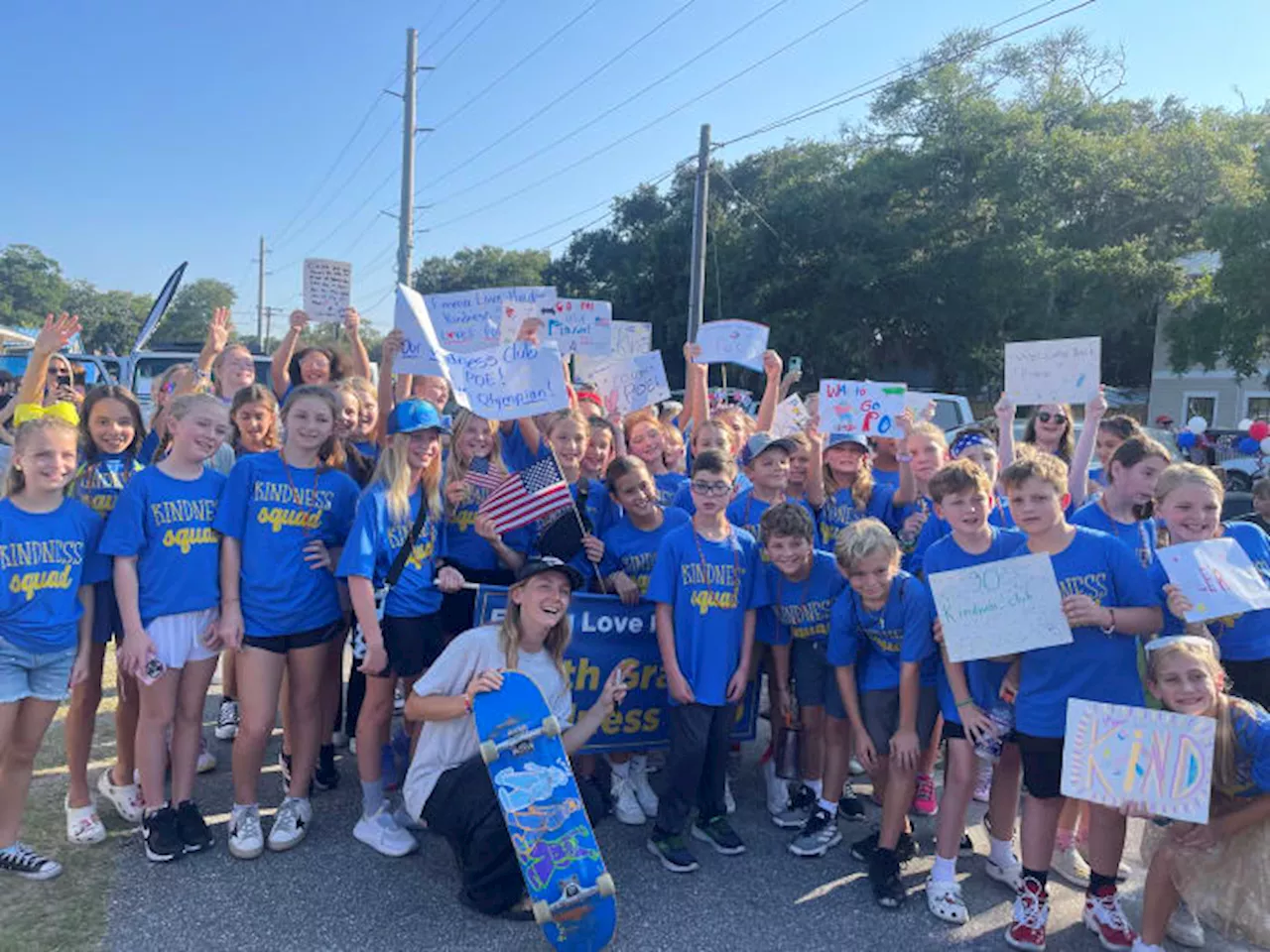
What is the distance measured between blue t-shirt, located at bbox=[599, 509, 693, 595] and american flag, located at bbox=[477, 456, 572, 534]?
1.16 ft

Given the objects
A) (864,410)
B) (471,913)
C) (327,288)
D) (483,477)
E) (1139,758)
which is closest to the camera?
(1139,758)

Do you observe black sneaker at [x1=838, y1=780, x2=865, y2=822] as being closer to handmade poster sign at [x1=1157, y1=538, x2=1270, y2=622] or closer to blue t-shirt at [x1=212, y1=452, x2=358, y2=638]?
handmade poster sign at [x1=1157, y1=538, x2=1270, y2=622]

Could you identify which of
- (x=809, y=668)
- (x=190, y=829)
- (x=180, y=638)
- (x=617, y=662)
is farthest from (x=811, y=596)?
(x=190, y=829)

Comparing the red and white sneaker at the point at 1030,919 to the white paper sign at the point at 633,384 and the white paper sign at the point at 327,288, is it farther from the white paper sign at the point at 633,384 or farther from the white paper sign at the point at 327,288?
the white paper sign at the point at 327,288

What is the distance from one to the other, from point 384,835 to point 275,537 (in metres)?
1.40

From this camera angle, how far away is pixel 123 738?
4.21 m

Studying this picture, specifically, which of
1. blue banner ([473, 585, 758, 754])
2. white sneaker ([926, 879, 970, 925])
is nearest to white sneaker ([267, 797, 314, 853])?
blue banner ([473, 585, 758, 754])

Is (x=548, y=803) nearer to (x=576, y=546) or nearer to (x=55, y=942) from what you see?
(x=576, y=546)

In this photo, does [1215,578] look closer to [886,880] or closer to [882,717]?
[882,717]

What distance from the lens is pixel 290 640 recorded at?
3.93 m

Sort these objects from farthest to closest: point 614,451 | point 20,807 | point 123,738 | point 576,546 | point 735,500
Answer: point 614,451 → point 735,500 → point 576,546 → point 123,738 → point 20,807

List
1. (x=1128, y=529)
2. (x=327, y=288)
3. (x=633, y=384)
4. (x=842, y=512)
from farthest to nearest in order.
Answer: (x=327, y=288) < (x=633, y=384) < (x=842, y=512) < (x=1128, y=529)

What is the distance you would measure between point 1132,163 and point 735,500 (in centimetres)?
3282

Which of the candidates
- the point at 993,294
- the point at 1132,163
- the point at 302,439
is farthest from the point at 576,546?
the point at 1132,163
